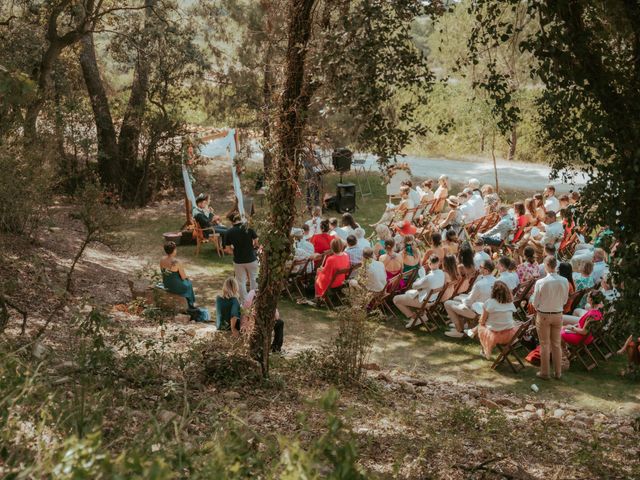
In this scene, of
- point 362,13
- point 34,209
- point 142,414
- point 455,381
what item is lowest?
point 455,381

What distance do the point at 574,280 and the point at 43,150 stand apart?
8770mm

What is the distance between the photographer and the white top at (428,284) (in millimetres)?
11375

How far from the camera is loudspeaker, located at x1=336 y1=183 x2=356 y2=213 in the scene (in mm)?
A: 18734

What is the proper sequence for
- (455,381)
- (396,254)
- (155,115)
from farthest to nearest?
(155,115), (396,254), (455,381)

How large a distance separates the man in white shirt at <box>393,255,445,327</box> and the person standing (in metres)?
2.27

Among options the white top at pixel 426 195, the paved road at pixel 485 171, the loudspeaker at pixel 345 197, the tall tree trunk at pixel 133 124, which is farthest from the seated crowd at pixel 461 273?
the paved road at pixel 485 171

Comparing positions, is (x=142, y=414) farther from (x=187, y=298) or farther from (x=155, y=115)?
(x=155, y=115)

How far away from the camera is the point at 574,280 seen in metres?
11.2

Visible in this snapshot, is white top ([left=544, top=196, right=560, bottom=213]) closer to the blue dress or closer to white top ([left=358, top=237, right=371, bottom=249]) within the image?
white top ([left=358, top=237, right=371, bottom=249])

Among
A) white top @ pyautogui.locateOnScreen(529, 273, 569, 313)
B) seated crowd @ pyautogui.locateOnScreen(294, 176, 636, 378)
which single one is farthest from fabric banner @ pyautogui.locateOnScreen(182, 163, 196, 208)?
white top @ pyautogui.locateOnScreen(529, 273, 569, 313)

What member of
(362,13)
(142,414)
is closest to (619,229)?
(362,13)

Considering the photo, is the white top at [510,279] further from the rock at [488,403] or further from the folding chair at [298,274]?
the folding chair at [298,274]

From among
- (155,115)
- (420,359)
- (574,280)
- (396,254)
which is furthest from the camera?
(155,115)

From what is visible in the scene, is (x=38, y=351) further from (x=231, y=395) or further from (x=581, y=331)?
(x=581, y=331)
